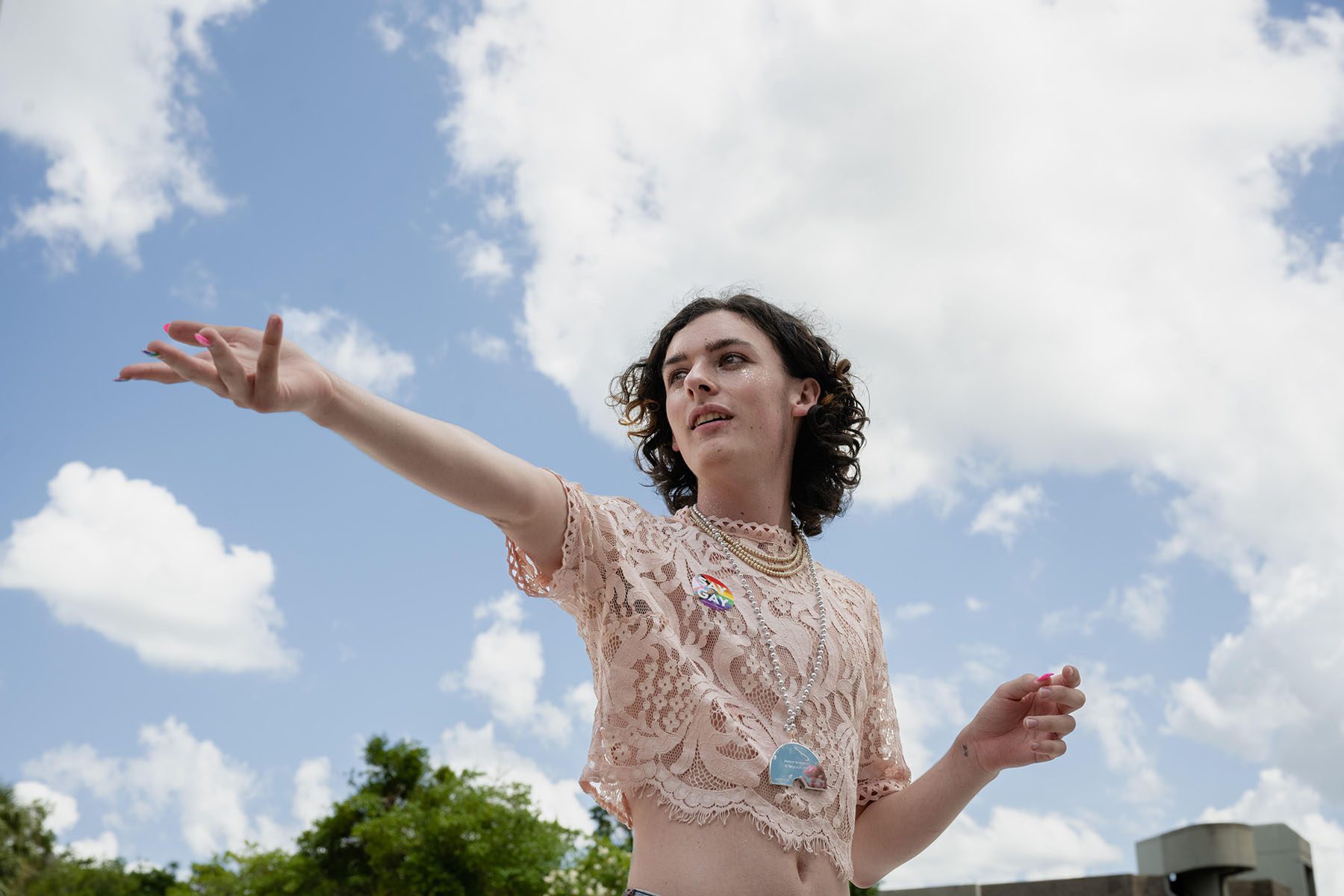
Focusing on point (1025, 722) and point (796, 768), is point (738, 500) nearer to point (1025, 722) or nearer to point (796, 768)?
point (796, 768)

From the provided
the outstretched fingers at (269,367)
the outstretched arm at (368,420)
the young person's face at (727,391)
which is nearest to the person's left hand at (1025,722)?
the young person's face at (727,391)

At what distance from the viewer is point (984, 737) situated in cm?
283

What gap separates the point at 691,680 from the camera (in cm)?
238

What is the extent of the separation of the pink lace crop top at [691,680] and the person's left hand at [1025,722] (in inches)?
13.8

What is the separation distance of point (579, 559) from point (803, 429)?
110 cm

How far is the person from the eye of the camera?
1973 mm

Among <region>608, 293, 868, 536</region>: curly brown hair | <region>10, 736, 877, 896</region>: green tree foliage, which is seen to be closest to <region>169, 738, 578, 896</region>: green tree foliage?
<region>10, 736, 877, 896</region>: green tree foliage

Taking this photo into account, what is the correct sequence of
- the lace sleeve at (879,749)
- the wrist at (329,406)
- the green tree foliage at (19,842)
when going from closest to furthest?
the wrist at (329,406) → the lace sleeve at (879,749) → the green tree foliage at (19,842)

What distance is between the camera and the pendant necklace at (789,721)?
7.70 ft

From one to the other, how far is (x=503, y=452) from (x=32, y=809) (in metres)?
32.8

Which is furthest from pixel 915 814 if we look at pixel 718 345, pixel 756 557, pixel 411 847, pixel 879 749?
pixel 411 847

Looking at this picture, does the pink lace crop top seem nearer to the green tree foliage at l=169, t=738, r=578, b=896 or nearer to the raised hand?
the raised hand

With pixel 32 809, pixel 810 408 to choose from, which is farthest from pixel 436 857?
pixel 810 408

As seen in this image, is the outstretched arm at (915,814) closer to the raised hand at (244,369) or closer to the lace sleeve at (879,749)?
the lace sleeve at (879,749)
